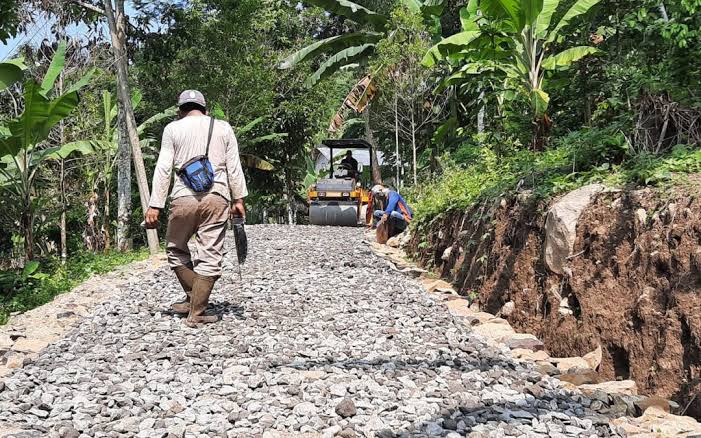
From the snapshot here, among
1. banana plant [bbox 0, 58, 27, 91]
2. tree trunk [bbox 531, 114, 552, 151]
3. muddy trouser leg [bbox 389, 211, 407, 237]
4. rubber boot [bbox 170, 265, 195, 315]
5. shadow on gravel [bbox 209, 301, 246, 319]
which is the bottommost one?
shadow on gravel [bbox 209, 301, 246, 319]

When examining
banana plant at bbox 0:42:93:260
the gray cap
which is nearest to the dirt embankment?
the gray cap

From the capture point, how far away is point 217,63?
22750 mm

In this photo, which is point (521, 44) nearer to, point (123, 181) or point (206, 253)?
point (206, 253)

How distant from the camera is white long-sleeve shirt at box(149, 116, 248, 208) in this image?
19.7 ft

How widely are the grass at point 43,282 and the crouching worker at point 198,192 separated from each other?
299cm

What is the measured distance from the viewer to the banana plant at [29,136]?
9.97 metres

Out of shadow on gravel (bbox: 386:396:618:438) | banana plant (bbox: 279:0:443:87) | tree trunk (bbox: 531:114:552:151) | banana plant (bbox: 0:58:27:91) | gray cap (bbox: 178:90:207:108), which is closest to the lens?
shadow on gravel (bbox: 386:396:618:438)

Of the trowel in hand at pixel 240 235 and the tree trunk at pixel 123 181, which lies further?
the tree trunk at pixel 123 181

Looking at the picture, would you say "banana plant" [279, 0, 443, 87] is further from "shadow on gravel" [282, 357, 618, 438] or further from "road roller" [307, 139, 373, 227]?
"shadow on gravel" [282, 357, 618, 438]

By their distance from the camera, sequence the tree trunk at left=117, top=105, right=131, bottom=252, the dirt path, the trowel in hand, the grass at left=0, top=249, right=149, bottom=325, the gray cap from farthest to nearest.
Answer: the tree trunk at left=117, top=105, right=131, bottom=252 → the grass at left=0, top=249, right=149, bottom=325 → the trowel in hand → the gray cap → the dirt path

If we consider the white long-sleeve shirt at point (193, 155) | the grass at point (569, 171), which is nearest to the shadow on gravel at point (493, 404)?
the white long-sleeve shirt at point (193, 155)

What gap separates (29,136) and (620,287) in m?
9.29

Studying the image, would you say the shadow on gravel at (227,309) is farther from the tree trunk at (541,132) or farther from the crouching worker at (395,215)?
the crouching worker at (395,215)

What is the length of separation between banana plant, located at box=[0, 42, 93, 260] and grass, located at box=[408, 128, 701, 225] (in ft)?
20.4
